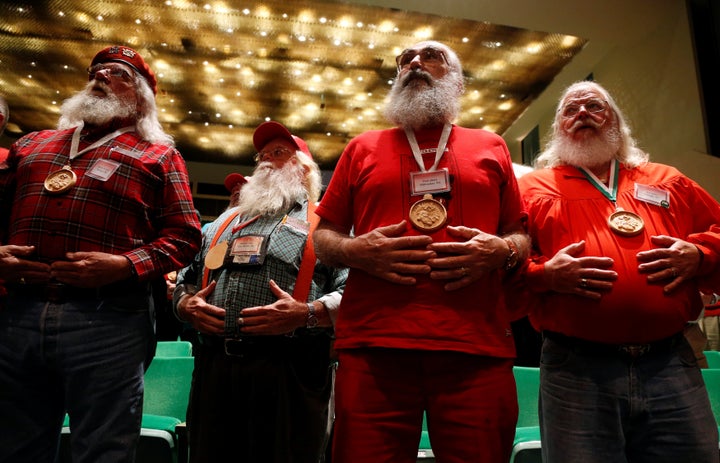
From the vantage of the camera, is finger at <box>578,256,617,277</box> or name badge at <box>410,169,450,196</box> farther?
finger at <box>578,256,617,277</box>

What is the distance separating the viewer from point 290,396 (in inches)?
70.1

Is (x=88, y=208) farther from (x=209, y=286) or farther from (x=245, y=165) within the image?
(x=245, y=165)

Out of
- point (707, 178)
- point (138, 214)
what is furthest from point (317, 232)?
point (707, 178)

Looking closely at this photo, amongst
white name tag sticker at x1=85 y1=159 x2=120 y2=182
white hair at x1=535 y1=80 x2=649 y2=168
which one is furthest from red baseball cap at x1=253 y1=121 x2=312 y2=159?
white hair at x1=535 y1=80 x2=649 y2=168

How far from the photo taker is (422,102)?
1.66 metres

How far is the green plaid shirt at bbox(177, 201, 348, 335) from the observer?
73.9 inches

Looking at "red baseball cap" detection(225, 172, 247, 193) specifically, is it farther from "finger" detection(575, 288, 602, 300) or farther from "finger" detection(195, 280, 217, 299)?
"finger" detection(575, 288, 602, 300)

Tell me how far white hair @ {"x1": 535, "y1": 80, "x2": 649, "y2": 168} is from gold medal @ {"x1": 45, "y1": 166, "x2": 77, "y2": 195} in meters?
1.85

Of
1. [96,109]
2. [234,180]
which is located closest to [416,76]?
[96,109]

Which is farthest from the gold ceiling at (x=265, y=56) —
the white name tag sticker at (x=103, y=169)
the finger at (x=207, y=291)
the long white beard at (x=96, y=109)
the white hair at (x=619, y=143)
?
the finger at (x=207, y=291)

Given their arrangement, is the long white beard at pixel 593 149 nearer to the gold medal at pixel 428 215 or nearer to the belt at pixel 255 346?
the gold medal at pixel 428 215

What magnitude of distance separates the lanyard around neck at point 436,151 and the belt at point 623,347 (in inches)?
28.3

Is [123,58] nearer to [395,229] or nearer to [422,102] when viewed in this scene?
[422,102]

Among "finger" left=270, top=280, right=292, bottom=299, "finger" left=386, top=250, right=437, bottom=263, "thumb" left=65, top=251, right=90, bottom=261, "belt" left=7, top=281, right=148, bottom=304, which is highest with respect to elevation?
"thumb" left=65, top=251, right=90, bottom=261
